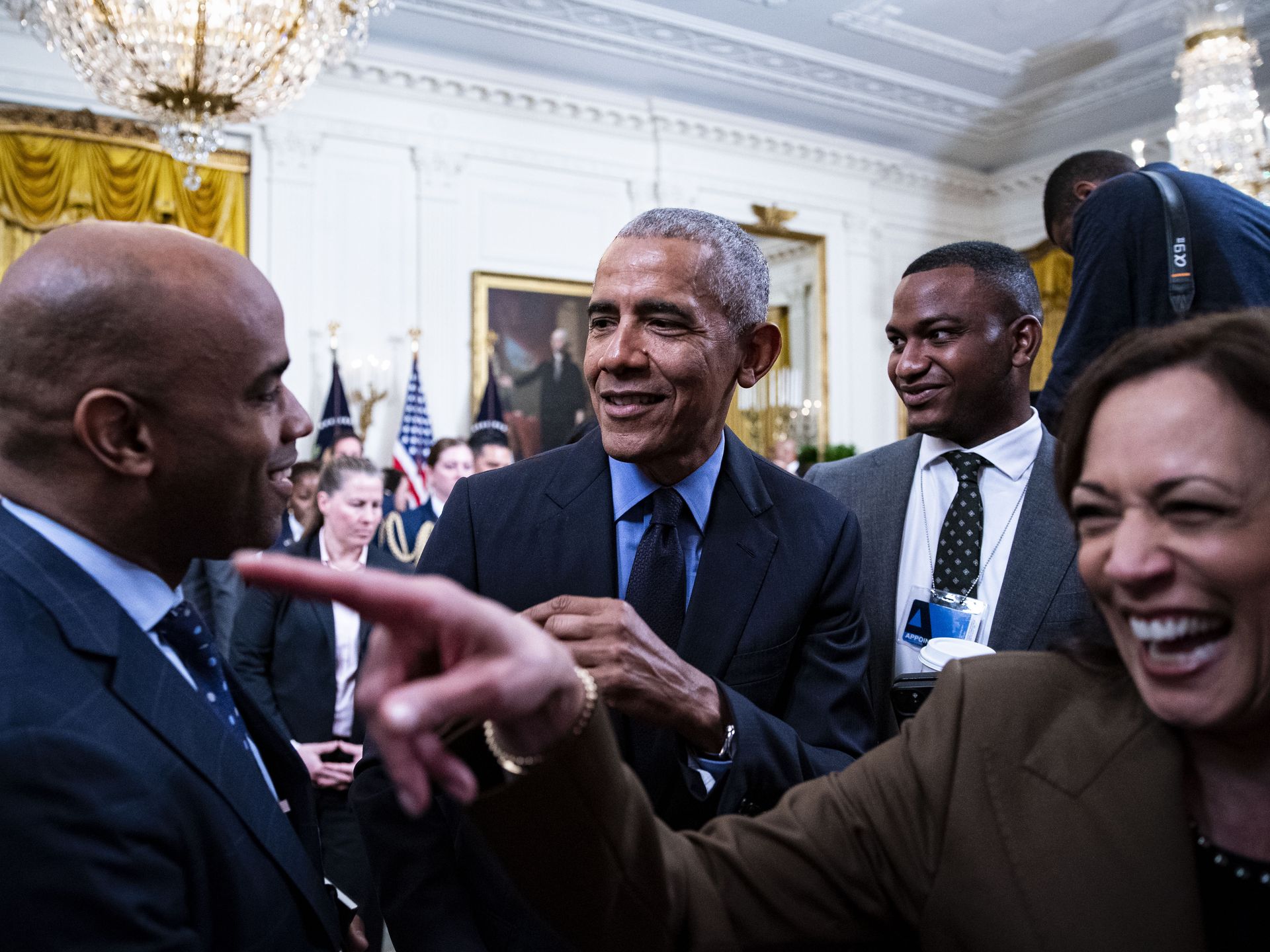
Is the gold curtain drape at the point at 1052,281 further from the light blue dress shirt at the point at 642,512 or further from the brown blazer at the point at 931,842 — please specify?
the brown blazer at the point at 931,842

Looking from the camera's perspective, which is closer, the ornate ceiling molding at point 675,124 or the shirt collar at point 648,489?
the shirt collar at point 648,489

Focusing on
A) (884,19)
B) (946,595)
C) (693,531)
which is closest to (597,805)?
(693,531)

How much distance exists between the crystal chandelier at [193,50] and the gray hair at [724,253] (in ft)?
14.3

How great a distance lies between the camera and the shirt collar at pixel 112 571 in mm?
1361

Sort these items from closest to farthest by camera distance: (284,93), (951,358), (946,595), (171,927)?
(171,927)
(946,595)
(951,358)
(284,93)

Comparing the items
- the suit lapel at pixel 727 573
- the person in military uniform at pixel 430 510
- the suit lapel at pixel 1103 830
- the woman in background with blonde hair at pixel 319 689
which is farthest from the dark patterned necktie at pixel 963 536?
the person in military uniform at pixel 430 510

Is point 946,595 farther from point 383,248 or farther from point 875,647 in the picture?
point 383,248

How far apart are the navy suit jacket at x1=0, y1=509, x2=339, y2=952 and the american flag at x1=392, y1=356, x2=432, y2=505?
7338 millimetres

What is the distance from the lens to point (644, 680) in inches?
57.5

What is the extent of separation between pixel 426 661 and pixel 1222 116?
9188mm

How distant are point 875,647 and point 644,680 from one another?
3.60 ft

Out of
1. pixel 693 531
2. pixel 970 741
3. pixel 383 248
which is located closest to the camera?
pixel 970 741

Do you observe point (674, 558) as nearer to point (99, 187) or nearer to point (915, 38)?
point (99, 187)

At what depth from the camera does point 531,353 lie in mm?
9836
